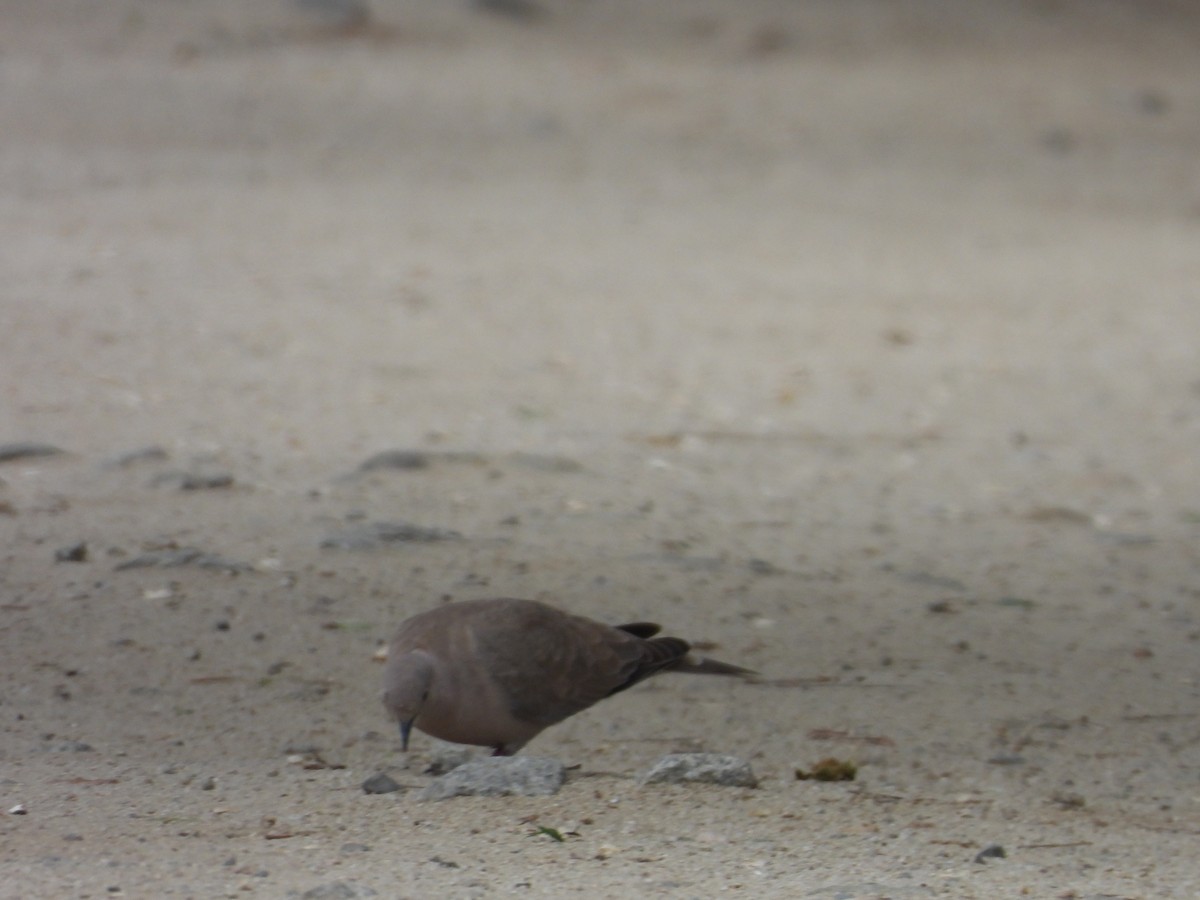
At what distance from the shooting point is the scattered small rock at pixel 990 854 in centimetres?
317

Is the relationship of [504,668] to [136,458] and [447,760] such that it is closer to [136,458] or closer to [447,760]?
[447,760]

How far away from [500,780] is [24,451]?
8.99 ft

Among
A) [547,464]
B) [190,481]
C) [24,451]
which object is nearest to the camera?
[190,481]

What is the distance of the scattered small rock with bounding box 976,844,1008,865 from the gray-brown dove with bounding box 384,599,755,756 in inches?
34.4

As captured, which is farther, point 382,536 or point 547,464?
point 547,464

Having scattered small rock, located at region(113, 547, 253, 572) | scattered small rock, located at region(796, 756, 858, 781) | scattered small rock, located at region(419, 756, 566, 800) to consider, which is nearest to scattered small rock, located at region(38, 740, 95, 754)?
scattered small rock, located at region(419, 756, 566, 800)

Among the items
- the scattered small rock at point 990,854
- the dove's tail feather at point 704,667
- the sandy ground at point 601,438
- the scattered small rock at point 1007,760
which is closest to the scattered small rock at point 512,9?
the sandy ground at point 601,438

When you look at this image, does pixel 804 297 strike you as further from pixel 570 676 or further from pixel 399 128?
pixel 570 676

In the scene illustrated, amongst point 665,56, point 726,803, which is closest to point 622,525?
point 726,803

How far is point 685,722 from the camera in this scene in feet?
13.4

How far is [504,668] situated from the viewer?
11.8ft

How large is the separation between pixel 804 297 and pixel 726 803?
5.60 meters

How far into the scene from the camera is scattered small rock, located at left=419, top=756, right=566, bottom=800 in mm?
3357

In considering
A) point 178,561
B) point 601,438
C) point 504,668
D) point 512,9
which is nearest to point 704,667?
point 504,668
